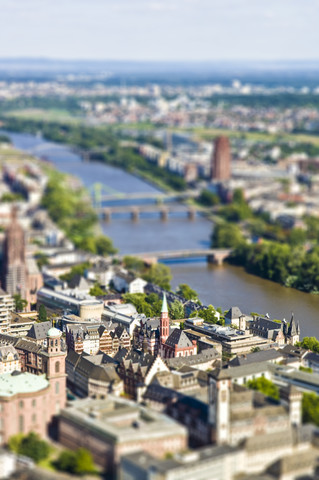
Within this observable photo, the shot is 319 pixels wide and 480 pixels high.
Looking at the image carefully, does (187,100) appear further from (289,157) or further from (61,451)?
(61,451)

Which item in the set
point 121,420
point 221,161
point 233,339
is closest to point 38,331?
point 233,339

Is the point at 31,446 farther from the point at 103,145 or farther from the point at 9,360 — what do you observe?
the point at 103,145

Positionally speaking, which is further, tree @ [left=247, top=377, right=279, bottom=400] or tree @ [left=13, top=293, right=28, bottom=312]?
tree @ [left=13, top=293, right=28, bottom=312]

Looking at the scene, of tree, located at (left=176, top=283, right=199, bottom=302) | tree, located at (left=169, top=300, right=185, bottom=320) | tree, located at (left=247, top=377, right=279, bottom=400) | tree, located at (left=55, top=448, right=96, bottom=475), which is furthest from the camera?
tree, located at (left=176, top=283, right=199, bottom=302)

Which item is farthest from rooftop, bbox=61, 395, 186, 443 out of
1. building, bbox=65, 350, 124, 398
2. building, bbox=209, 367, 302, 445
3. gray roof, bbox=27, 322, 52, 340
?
gray roof, bbox=27, 322, 52, 340

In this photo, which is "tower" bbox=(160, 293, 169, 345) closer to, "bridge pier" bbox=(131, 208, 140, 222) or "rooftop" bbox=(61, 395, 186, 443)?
"rooftop" bbox=(61, 395, 186, 443)

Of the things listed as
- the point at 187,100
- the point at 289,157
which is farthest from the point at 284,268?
the point at 187,100

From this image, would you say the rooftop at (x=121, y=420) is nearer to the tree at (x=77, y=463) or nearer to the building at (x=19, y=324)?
the tree at (x=77, y=463)
